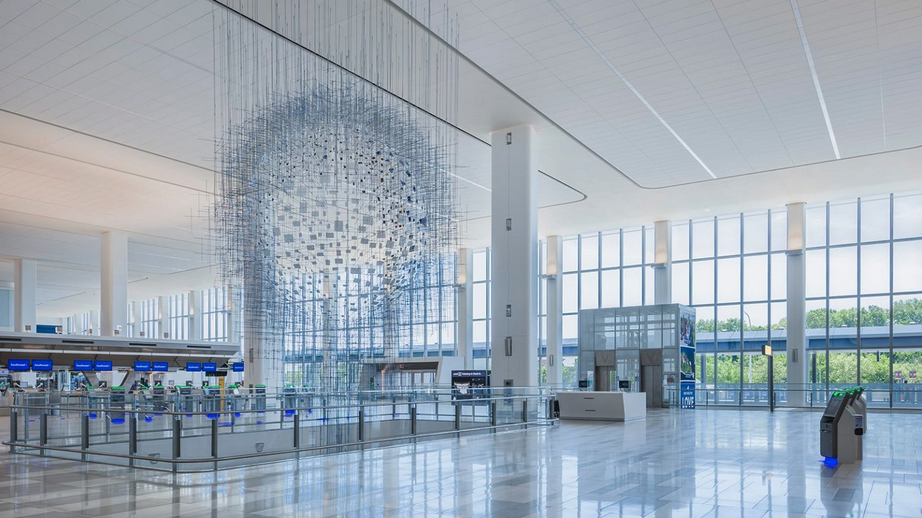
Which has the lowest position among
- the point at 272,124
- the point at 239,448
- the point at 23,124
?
the point at 239,448

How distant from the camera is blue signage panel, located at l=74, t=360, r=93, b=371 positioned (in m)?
34.8

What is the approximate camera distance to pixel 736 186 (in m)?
27.3

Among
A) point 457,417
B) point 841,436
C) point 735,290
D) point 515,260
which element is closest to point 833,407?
point 841,436

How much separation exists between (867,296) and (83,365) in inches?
1328

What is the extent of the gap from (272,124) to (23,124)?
1068 cm

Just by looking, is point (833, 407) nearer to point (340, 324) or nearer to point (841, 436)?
point (841, 436)

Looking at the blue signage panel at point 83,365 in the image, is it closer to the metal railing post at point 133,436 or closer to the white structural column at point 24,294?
the white structural column at point 24,294

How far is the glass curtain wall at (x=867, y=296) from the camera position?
2934 centimetres

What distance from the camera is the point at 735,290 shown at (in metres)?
33.2

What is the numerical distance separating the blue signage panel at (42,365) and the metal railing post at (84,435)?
984 inches

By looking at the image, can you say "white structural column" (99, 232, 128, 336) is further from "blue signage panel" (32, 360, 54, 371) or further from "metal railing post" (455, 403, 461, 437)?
"metal railing post" (455, 403, 461, 437)

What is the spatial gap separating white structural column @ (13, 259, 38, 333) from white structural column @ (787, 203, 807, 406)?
33763 mm

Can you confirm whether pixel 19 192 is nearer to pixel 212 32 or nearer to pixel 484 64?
pixel 212 32

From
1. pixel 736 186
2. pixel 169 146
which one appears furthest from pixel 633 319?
pixel 169 146
